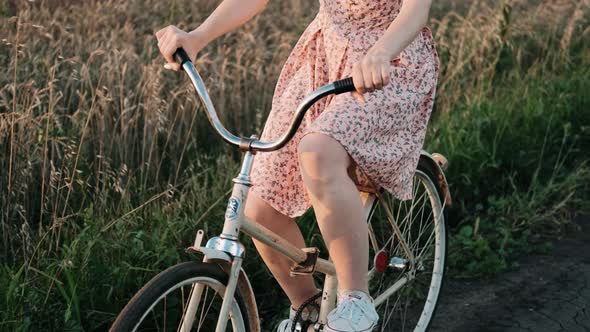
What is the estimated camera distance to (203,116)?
5762 mm

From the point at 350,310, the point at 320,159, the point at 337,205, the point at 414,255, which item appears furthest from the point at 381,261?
the point at 320,159

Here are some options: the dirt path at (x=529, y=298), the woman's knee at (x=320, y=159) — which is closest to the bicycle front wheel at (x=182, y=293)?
the woman's knee at (x=320, y=159)

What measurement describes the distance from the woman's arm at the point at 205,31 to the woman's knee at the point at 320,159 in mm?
455

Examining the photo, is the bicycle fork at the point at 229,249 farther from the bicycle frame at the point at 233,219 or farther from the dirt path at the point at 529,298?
the dirt path at the point at 529,298

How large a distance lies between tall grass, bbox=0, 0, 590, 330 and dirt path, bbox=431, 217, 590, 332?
0.14m

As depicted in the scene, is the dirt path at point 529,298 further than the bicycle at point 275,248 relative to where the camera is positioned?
Yes

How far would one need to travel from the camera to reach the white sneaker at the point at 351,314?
2889 millimetres

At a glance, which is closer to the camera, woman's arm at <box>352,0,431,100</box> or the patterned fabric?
woman's arm at <box>352,0,431,100</box>

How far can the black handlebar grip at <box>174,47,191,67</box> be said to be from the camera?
112 inches

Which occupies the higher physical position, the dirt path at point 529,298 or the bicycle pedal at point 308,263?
the bicycle pedal at point 308,263

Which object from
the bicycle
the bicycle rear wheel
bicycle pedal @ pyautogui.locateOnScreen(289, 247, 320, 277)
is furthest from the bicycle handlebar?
the bicycle rear wheel

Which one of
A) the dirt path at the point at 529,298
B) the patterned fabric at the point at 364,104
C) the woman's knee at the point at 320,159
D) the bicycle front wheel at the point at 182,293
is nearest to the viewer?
the bicycle front wheel at the point at 182,293

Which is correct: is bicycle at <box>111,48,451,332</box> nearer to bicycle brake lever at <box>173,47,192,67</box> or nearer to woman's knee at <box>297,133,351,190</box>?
bicycle brake lever at <box>173,47,192,67</box>

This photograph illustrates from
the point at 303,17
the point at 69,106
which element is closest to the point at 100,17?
the point at 69,106
